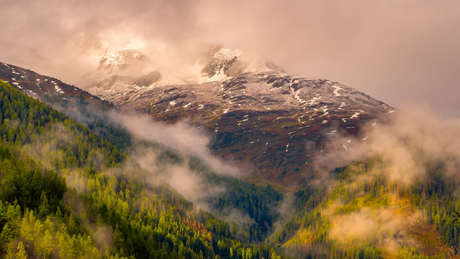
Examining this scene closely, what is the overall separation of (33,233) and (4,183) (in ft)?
111

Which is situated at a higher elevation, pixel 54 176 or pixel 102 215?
pixel 54 176

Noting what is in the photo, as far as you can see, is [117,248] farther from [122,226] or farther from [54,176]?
[54,176]

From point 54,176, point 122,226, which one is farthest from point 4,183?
A: point 122,226

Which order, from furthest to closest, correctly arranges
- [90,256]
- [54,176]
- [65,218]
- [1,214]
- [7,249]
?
[54,176] < [65,218] < [90,256] < [1,214] < [7,249]

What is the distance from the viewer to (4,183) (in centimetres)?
13112

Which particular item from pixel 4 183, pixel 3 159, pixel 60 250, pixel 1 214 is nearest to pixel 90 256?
pixel 60 250

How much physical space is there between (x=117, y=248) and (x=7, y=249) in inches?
1579

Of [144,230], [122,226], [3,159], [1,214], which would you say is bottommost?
[144,230]

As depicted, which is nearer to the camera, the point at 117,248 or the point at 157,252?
the point at 117,248

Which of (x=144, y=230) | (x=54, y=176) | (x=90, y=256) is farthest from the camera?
(x=144, y=230)

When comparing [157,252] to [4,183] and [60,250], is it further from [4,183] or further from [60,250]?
[4,183]

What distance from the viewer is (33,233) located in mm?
110125

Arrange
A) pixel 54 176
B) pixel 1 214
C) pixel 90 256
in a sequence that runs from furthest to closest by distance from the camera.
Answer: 1. pixel 54 176
2. pixel 90 256
3. pixel 1 214

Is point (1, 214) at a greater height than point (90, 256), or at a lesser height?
greater
